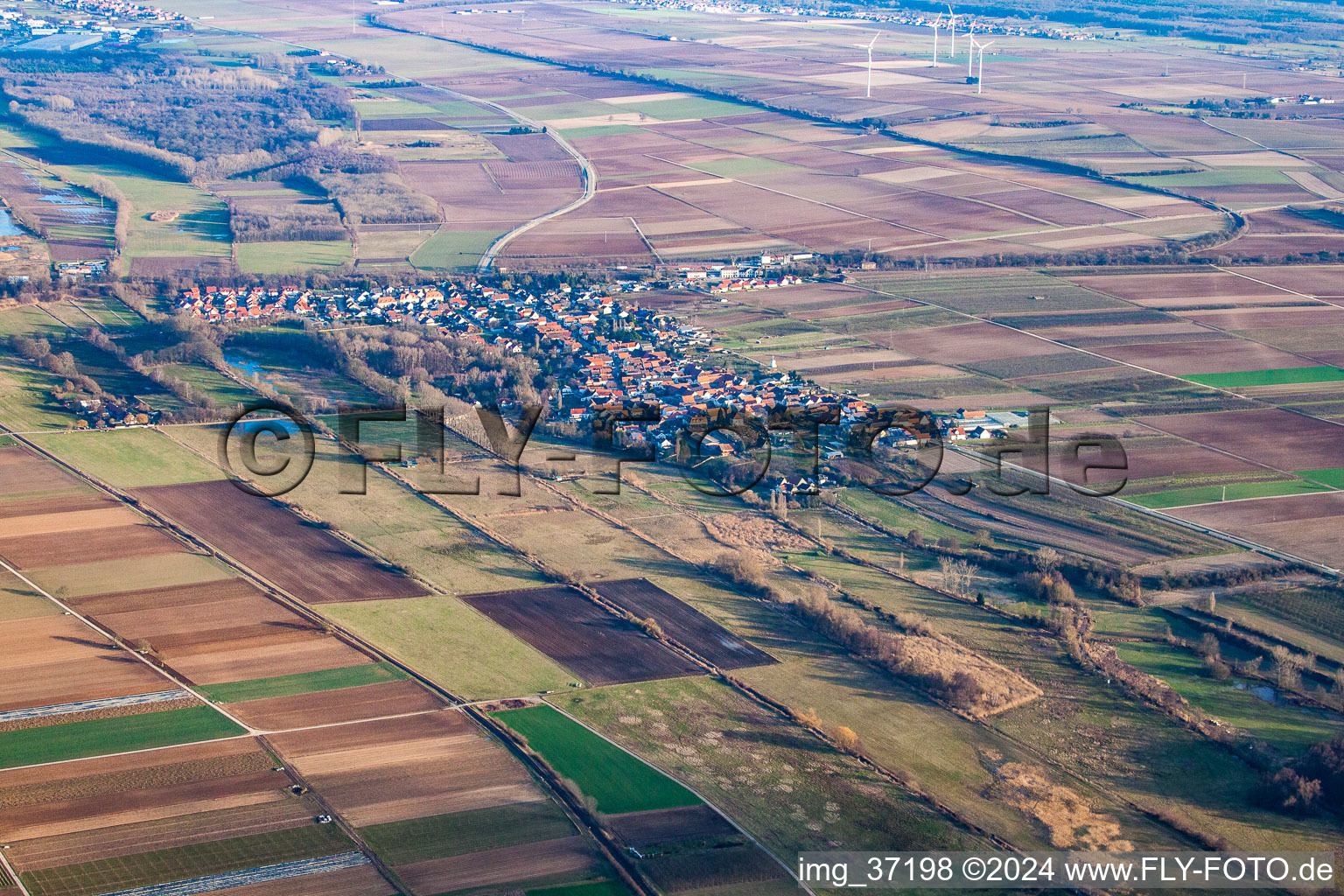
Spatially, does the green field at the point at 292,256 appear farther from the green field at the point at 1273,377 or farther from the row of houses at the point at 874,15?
the row of houses at the point at 874,15

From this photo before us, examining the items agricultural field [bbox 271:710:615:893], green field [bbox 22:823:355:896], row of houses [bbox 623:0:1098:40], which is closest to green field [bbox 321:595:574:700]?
agricultural field [bbox 271:710:615:893]

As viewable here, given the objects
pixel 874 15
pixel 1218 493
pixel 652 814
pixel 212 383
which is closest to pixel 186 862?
pixel 652 814

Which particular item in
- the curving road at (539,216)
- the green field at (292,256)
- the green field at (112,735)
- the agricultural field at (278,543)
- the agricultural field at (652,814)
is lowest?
the agricultural field at (652,814)

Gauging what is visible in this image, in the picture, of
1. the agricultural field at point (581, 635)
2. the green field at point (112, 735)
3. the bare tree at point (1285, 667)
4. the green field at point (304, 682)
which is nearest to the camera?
the green field at point (112, 735)

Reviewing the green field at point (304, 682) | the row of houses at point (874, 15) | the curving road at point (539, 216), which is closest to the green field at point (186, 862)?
the green field at point (304, 682)

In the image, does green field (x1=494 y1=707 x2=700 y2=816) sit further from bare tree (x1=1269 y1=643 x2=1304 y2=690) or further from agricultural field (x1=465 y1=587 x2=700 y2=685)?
bare tree (x1=1269 y1=643 x2=1304 y2=690)

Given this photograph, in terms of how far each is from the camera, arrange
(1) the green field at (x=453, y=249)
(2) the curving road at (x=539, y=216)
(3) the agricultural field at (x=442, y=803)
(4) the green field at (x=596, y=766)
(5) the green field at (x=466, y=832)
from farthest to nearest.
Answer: (2) the curving road at (x=539, y=216) → (1) the green field at (x=453, y=249) → (4) the green field at (x=596, y=766) → (5) the green field at (x=466, y=832) → (3) the agricultural field at (x=442, y=803)

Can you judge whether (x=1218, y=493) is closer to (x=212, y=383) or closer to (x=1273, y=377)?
(x=1273, y=377)

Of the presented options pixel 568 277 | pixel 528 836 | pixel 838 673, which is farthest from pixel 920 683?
Result: pixel 568 277
